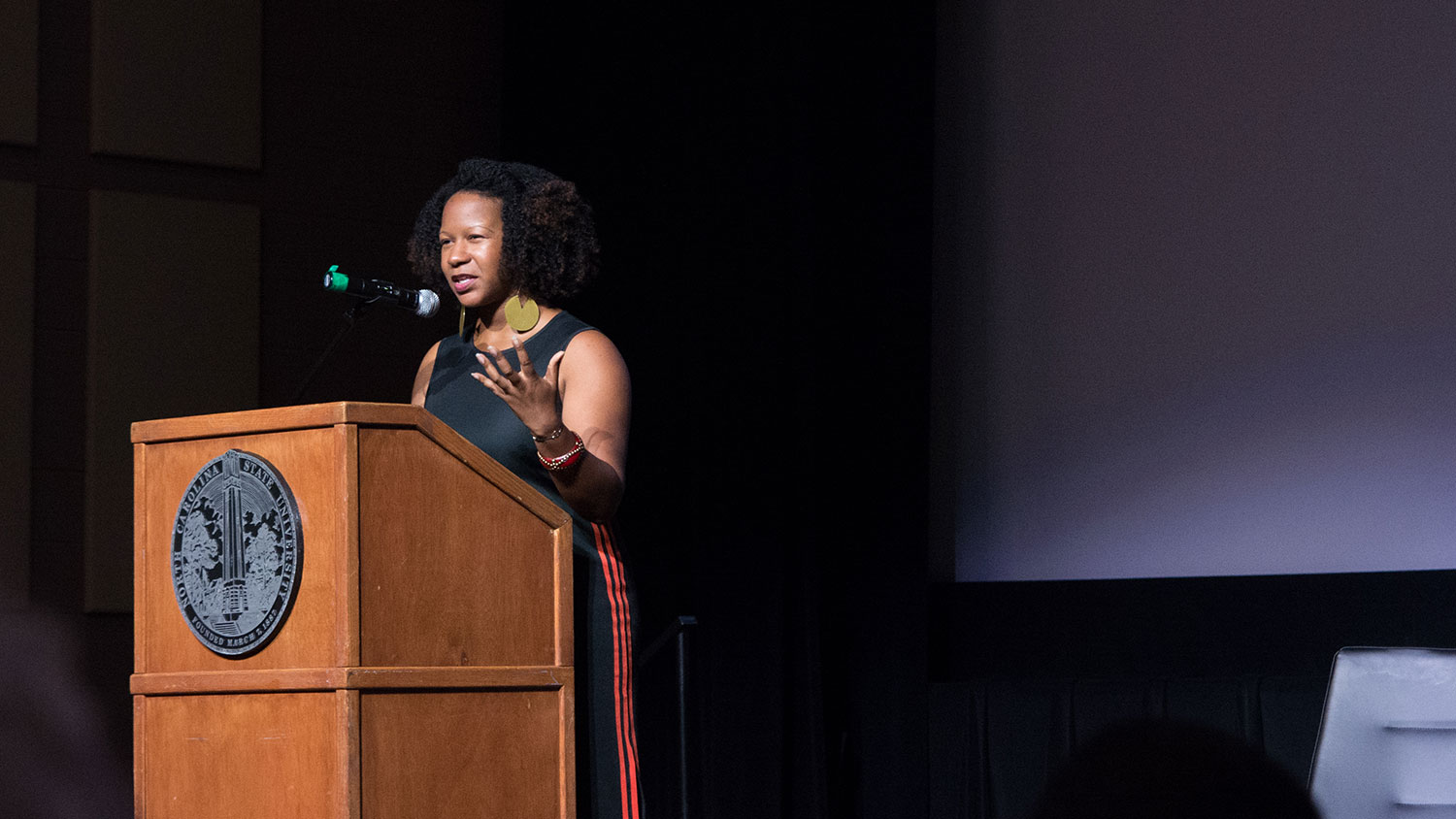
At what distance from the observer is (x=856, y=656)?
12.7 ft

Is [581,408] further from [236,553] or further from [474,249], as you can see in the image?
[236,553]

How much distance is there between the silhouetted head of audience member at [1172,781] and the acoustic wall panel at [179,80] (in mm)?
3779

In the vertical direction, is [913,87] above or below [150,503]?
above

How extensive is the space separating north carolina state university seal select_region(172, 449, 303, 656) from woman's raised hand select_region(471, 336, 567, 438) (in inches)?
10.0

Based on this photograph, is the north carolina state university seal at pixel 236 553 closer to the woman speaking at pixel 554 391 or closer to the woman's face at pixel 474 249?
the woman speaking at pixel 554 391

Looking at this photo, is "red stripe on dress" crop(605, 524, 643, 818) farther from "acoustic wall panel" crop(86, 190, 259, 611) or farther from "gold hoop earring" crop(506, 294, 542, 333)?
"acoustic wall panel" crop(86, 190, 259, 611)

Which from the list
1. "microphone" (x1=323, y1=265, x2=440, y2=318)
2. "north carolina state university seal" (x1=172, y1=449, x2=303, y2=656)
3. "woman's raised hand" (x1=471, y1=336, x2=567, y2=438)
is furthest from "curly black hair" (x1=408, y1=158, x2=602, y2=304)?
"north carolina state university seal" (x1=172, y1=449, x2=303, y2=656)

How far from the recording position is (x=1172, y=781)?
30.0 inches

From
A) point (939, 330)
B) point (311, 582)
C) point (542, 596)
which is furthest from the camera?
point (939, 330)

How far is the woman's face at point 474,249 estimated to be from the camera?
2166mm

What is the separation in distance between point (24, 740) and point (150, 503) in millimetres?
2317

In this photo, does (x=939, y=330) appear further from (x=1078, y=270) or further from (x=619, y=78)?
(x=619, y=78)

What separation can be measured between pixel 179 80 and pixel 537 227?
2.37 metres

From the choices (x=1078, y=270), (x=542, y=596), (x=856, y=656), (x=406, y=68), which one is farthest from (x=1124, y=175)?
(x=542, y=596)
